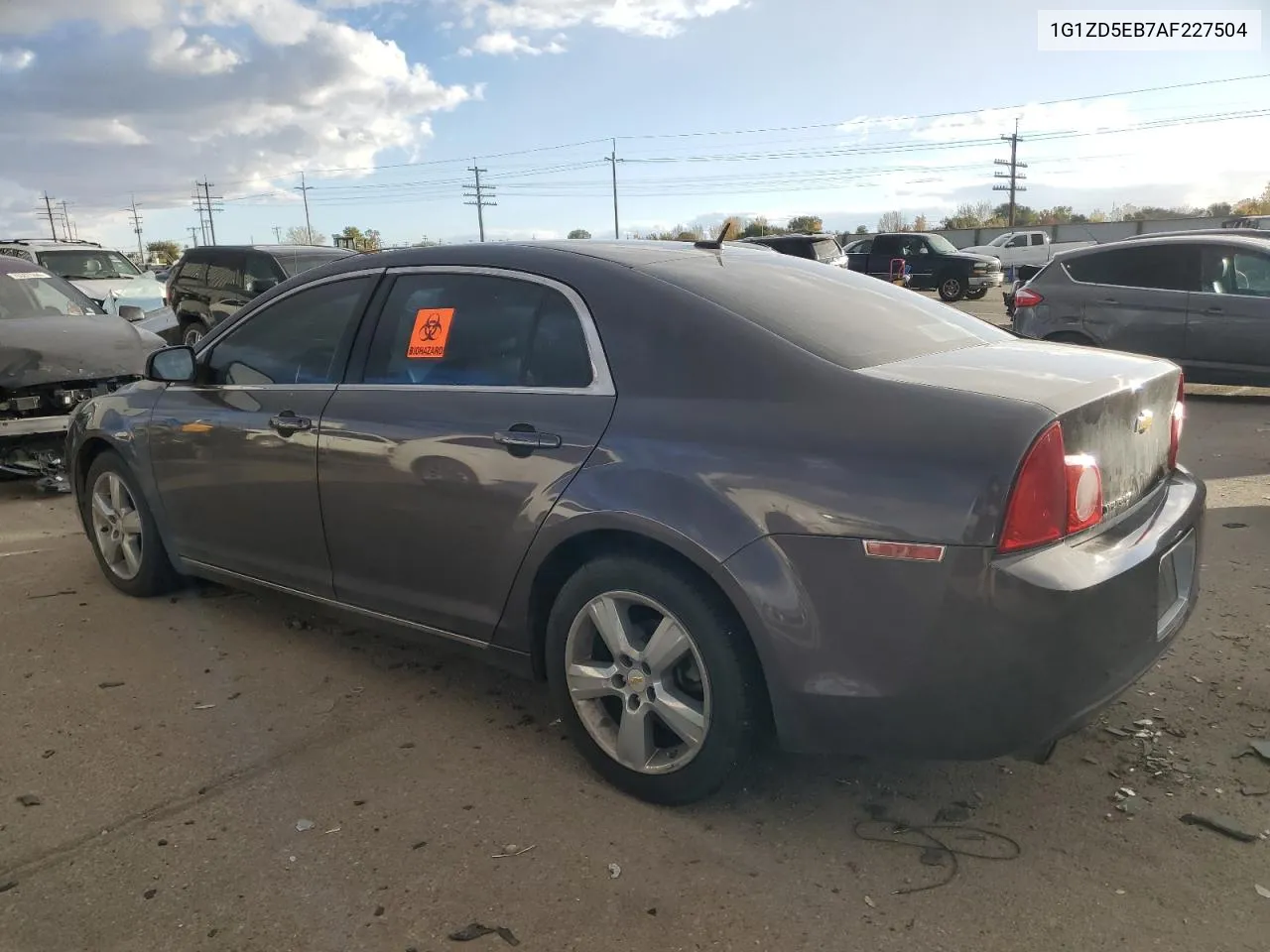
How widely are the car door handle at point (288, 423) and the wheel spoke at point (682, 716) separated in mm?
1781

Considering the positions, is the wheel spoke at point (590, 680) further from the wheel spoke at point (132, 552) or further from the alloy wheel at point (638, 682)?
the wheel spoke at point (132, 552)

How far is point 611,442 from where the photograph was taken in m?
2.88

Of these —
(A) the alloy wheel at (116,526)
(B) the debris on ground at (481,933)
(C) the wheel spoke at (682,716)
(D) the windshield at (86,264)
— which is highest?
(D) the windshield at (86,264)

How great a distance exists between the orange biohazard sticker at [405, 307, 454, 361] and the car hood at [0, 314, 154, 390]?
16.5 feet

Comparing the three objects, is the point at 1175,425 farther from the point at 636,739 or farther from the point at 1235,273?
the point at 1235,273

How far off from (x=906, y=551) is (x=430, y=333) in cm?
192

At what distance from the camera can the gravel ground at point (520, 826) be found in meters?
2.43

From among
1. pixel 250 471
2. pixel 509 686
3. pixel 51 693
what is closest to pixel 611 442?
pixel 509 686

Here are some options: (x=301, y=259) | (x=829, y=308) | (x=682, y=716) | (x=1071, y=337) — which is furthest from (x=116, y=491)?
(x=301, y=259)

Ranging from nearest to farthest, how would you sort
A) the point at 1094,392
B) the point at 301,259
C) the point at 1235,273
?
1. the point at 1094,392
2. the point at 1235,273
3. the point at 301,259

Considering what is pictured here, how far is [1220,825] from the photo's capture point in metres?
2.76

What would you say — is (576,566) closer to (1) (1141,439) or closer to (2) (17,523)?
(1) (1141,439)

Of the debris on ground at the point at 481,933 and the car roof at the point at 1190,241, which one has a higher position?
the car roof at the point at 1190,241

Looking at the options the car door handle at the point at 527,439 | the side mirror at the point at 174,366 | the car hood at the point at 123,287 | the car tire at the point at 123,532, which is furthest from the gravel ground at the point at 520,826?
the car hood at the point at 123,287
